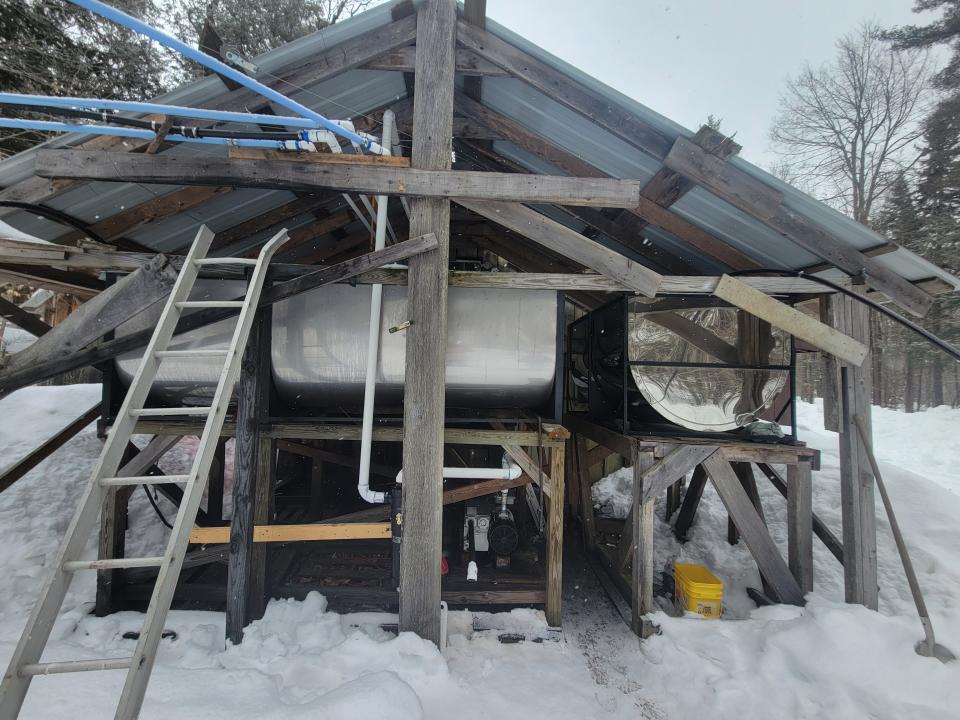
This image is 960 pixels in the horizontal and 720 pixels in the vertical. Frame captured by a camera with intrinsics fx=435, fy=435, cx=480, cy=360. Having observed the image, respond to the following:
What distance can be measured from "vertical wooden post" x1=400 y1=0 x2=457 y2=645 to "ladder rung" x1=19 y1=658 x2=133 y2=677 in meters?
1.55

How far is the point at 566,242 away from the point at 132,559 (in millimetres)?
2816

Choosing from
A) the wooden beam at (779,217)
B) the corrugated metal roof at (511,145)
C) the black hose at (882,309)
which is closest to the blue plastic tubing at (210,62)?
the corrugated metal roof at (511,145)

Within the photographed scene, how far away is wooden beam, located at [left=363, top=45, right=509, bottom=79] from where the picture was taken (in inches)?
→ 122

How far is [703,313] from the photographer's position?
4504 millimetres

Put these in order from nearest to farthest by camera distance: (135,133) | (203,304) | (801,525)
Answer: (203,304), (135,133), (801,525)

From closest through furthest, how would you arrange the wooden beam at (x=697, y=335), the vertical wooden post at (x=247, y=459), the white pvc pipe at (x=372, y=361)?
1. the white pvc pipe at (x=372, y=361)
2. the vertical wooden post at (x=247, y=459)
3. the wooden beam at (x=697, y=335)

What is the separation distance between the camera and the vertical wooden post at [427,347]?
292cm

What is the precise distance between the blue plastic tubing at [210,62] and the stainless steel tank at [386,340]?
1203 millimetres

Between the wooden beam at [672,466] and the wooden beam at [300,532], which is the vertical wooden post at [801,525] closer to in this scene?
the wooden beam at [672,466]

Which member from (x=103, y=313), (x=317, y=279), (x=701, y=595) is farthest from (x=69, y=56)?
(x=701, y=595)

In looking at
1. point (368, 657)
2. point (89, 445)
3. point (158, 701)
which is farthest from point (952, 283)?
point (89, 445)

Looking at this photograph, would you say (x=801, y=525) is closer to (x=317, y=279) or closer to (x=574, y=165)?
(x=574, y=165)

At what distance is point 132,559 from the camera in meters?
A: 1.67

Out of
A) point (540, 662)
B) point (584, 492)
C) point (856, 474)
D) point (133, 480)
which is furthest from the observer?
point (584, 492)
